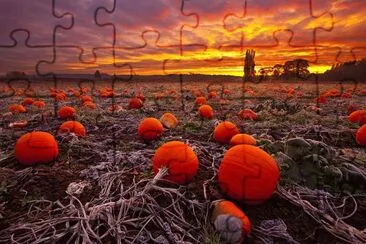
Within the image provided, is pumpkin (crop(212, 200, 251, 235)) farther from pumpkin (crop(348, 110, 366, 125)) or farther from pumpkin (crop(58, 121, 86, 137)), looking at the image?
pumpkin (crop(348, 110, 366, 125))

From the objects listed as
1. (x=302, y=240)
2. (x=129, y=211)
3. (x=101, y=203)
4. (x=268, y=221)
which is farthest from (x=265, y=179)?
(x=101, y=203)

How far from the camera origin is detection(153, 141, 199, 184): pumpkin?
4566 mm

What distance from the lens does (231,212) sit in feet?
12.4

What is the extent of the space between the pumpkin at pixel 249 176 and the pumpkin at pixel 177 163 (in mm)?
472

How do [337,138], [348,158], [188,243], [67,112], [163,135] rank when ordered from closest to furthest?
[188,243]
[348,158]
[337,138]
[163,135]
[67,112]

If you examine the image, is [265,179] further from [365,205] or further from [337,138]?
[337,138]

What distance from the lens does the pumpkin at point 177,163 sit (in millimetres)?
4566

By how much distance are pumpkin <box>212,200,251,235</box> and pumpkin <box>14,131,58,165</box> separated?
2.96 meters

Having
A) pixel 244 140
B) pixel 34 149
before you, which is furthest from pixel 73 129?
pixel 244 140

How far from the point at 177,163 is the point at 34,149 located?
2.39 meters

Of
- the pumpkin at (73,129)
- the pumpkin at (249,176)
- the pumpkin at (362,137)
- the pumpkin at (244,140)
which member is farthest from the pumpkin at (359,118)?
the pumpkin at (73,129)

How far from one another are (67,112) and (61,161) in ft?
15.8

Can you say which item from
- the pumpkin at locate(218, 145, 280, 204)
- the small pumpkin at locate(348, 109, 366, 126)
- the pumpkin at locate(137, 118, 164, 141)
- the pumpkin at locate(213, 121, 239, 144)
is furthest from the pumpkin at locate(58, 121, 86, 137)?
the small pumpkin at locate(348, 109, 366, 126)

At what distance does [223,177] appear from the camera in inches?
171
